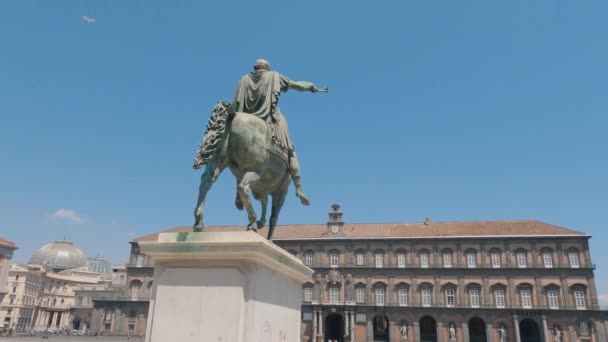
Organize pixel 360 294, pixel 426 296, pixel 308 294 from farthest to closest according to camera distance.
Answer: pixel 308 294
pixel 360 294
pixel 426 296

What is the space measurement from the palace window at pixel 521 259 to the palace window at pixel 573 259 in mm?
3823

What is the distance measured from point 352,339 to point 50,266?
69930 mm

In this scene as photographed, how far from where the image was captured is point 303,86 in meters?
5.63

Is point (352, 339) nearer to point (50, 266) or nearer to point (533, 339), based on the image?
point (533, 339)

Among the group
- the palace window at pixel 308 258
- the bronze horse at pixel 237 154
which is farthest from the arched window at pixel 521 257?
the bronze horse at pixel 237 154

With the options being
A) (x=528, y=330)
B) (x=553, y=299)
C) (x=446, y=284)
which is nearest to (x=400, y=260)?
(x=446, y=284)

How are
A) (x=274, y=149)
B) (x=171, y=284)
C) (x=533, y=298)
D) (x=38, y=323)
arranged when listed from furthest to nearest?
1. (x=38, y=323)
2. (x=533, y=298)
3. (x=274, y=149)
4. (x=171, y=284)

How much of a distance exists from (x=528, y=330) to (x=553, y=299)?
4.11m

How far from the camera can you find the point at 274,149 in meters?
4.92

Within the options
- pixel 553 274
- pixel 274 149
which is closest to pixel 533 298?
pixel 553 274

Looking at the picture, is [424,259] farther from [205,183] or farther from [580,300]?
[205,183]

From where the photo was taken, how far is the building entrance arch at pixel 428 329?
42.7 m

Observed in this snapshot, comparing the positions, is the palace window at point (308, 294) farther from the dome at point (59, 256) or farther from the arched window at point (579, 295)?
the dome at point (59, 256)

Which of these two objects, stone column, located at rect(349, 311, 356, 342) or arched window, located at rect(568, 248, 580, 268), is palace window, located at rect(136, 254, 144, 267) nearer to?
stone column, located at rect(349, 311, 356, 342)
